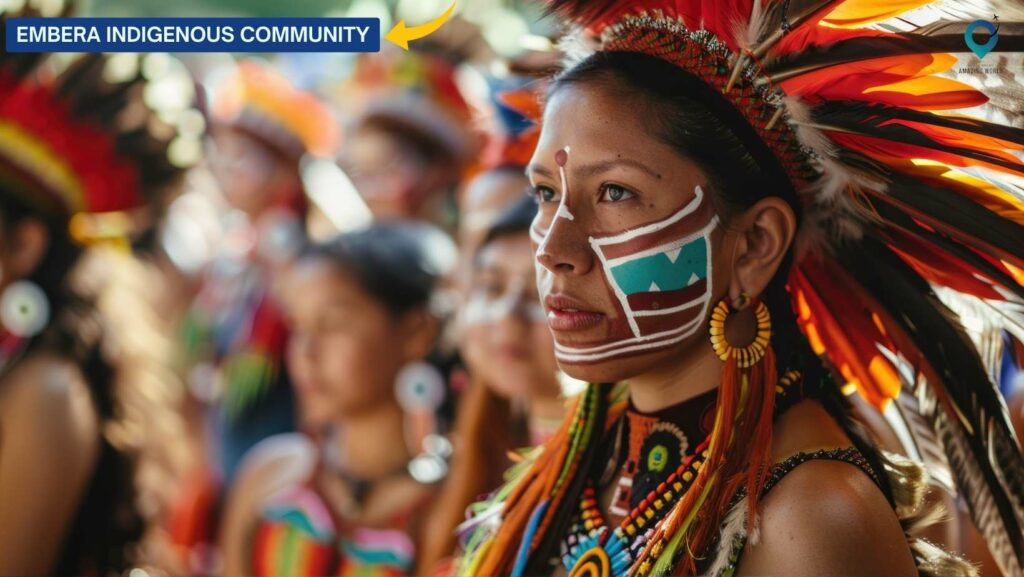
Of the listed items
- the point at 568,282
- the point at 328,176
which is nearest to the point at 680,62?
the point at 568,282

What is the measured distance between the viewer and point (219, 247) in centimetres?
473

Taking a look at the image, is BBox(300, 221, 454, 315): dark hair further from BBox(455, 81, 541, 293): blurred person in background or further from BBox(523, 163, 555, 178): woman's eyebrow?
BBox(523, 163, 555, 178): woman's eyebrow

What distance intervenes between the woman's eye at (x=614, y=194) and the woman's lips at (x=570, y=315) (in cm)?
17

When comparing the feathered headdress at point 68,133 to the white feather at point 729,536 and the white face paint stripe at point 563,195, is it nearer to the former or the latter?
the white face paint stripe at point 563,195

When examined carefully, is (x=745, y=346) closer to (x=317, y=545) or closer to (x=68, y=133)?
(x=317, y=545)

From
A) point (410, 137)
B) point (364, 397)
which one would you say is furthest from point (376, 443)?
point (410, 137)

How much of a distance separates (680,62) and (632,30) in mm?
120

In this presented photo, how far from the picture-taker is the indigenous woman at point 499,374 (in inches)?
129

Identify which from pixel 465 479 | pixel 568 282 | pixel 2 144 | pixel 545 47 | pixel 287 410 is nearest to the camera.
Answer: pixel 568 282

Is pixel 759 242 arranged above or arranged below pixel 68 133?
above

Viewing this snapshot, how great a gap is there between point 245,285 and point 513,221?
163cm

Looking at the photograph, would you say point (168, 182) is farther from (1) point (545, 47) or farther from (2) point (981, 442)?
(2) point (981, 442)

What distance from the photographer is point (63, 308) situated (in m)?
3.99

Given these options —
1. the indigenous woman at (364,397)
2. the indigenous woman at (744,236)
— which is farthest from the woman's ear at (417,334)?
the indigenous woman at (744,236)
